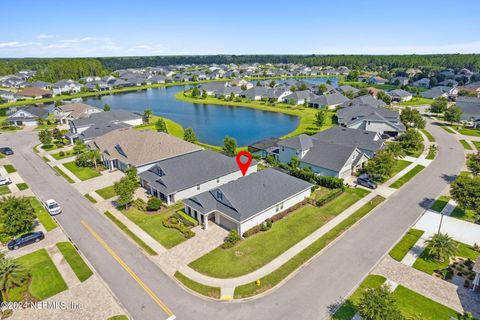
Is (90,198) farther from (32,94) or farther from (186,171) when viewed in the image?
(32,94)

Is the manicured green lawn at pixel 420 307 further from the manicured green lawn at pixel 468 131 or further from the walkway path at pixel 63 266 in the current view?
the manicured green lawn at pixel 468 131

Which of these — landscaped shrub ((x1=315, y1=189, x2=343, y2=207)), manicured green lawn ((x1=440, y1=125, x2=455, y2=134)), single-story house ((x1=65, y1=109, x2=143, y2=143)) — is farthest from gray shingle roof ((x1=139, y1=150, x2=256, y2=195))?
manicured green lawn ((x1=440, y1=125, x2=455, y2=134))

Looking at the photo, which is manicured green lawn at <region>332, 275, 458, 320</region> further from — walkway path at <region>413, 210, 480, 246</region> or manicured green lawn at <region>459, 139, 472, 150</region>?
manicured green lawn at <region>459, 139, 472, 150</region>

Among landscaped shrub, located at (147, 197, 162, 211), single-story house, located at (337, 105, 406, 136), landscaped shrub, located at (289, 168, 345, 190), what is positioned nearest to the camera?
landscaped shrub, located at (147, 197, 162, 211)

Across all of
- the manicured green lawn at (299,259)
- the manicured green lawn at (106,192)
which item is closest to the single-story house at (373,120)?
the manicured green lawn at (299,259)

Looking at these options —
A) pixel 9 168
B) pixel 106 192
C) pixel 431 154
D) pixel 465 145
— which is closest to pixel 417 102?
pixel 465 145

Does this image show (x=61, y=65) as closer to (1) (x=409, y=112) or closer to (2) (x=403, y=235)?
(1) (x=409, y=112)

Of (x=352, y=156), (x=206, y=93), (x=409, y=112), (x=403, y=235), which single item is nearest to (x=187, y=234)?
(x=403, y=235)
